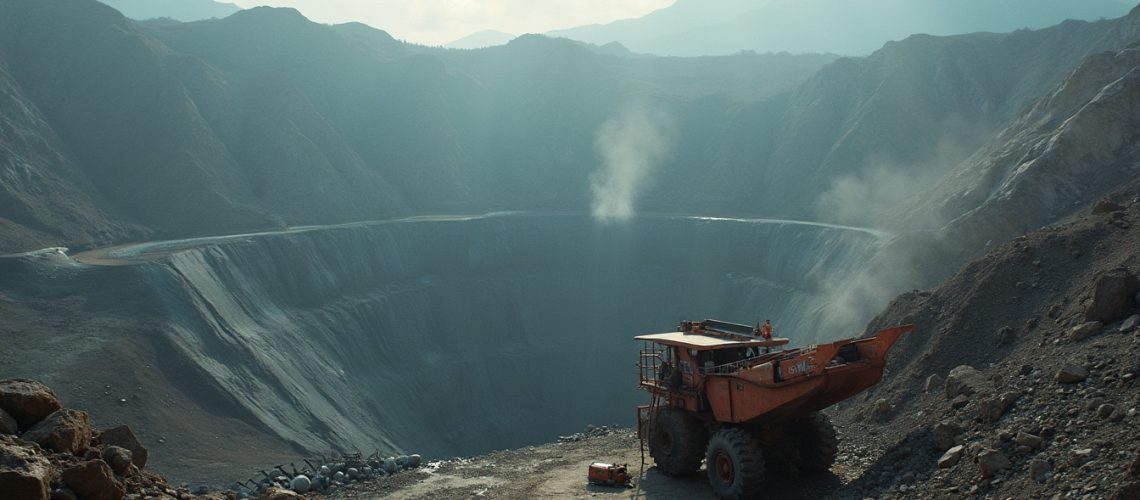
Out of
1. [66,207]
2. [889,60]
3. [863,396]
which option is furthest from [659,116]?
[863,396]

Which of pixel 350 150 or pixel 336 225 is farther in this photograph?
pixel 350 150

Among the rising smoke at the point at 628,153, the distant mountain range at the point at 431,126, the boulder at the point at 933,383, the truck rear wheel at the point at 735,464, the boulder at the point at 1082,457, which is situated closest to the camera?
the boulder at the point at 1082,457

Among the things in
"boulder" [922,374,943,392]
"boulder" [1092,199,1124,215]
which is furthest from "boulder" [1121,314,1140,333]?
"boulder" [1092,199,1124,215]

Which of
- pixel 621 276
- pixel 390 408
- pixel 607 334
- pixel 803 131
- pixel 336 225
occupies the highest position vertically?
pixel 803 131

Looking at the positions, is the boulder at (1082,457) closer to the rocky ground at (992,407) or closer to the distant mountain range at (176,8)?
the rocky ground at (992,407)

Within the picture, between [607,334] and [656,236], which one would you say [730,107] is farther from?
[607,334]

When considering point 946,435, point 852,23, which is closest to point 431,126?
point 946,435

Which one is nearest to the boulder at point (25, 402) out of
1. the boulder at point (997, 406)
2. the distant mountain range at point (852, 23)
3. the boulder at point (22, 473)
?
the boulder at point (22, 473)
